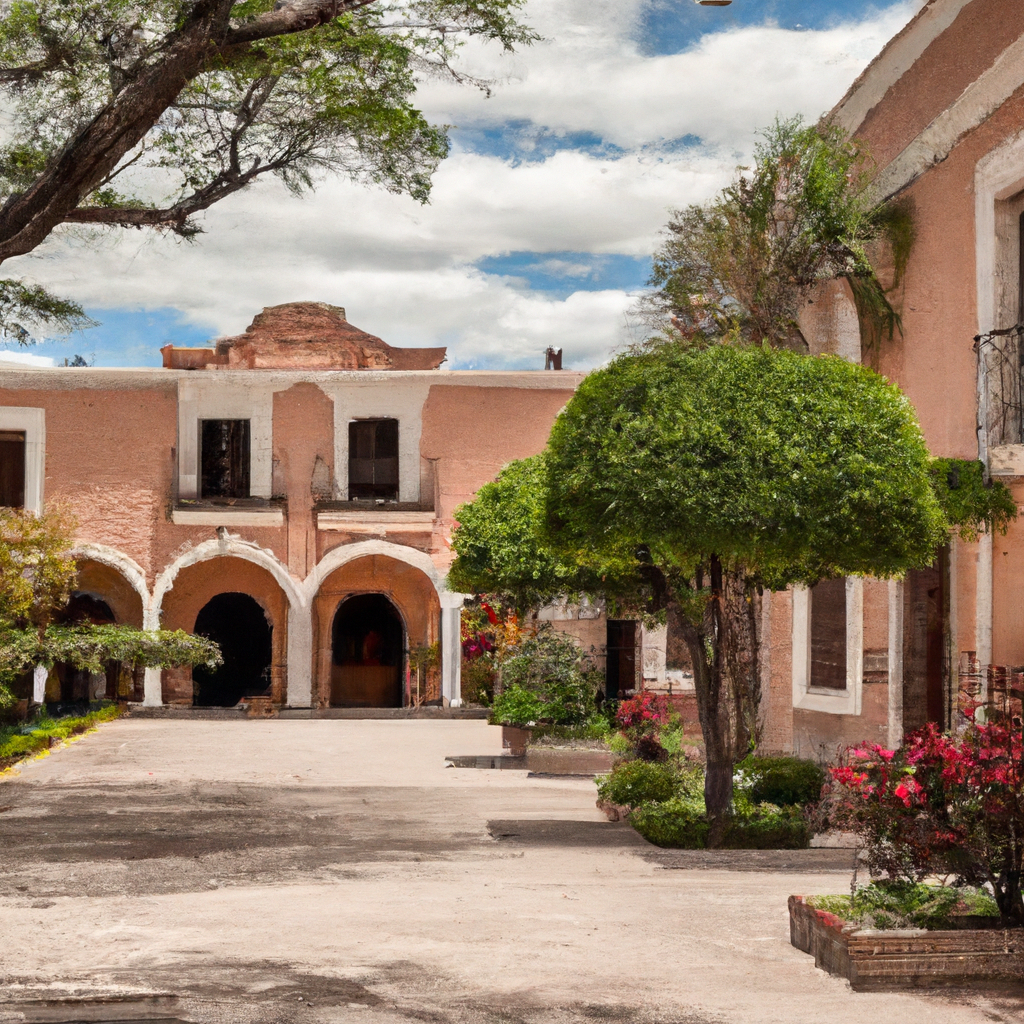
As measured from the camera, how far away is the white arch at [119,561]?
26141 millimetres

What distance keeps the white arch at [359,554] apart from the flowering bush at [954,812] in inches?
798

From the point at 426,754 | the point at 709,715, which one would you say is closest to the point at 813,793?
the point at 709,715

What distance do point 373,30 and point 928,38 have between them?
16.6 ft

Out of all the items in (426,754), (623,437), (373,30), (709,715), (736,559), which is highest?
(373,30)

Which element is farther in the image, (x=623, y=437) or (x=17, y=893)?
(x=623, y=437)

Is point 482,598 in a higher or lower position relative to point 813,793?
higher

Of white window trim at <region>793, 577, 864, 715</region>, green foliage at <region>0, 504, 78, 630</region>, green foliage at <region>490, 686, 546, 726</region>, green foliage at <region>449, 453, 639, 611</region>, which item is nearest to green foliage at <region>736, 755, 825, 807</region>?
white window trim at <region>793, 577, 864, 715</region>

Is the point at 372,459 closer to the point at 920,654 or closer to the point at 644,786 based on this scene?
the point at 644,786

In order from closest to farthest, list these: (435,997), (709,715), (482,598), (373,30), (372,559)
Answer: (435,997)
(709,715)
(373,30)
(482,598)
(372,559)

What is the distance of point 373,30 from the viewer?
11523 millimetres

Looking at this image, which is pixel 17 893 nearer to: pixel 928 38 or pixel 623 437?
pixel 623 437

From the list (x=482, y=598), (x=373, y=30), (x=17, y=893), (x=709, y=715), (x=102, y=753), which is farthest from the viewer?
(x=482, y=598)

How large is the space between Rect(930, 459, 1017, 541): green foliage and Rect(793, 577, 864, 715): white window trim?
241 cm

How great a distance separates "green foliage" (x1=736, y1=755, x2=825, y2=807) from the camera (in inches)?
454
